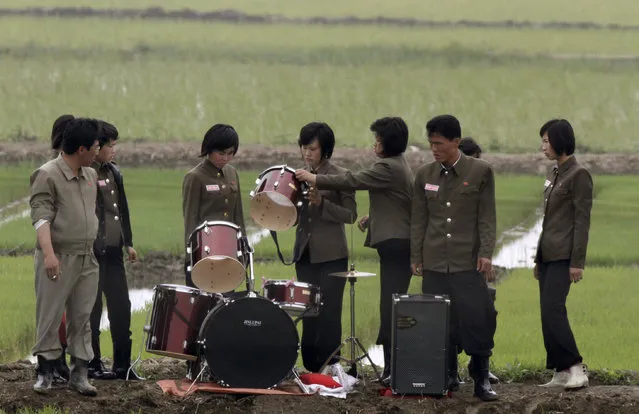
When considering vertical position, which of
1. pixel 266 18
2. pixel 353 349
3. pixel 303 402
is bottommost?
pixel 303 402

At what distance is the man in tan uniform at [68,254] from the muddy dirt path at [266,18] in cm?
3588

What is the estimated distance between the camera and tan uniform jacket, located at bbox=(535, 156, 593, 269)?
9.19 meters

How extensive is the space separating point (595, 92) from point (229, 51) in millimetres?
10448

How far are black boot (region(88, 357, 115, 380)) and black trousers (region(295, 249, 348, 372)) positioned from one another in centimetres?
125

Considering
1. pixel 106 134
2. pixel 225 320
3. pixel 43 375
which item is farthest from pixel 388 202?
pixel 43 375

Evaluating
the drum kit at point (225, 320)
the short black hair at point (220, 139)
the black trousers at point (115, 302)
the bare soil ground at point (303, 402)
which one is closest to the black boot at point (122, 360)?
the black trousers at point (115, 302)

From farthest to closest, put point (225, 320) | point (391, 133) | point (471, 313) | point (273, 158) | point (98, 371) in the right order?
point (273, 158) → point (98, 371) → point (391, 133) → point (471, 313) → point (225, 320)

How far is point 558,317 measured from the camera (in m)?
9.25

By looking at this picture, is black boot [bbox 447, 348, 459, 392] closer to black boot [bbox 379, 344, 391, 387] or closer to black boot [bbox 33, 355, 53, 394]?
black boot [bbox 379, 344, 391, 387]

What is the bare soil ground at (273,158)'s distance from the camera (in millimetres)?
24328

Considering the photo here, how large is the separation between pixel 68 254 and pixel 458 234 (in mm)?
2347

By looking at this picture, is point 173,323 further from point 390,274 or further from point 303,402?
point 390,274

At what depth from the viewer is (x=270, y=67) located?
37.3 meters

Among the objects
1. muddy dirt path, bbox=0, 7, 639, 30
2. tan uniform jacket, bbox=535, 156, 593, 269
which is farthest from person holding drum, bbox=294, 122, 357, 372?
muddy dirt path, bbox=0, 7, 639, 30
